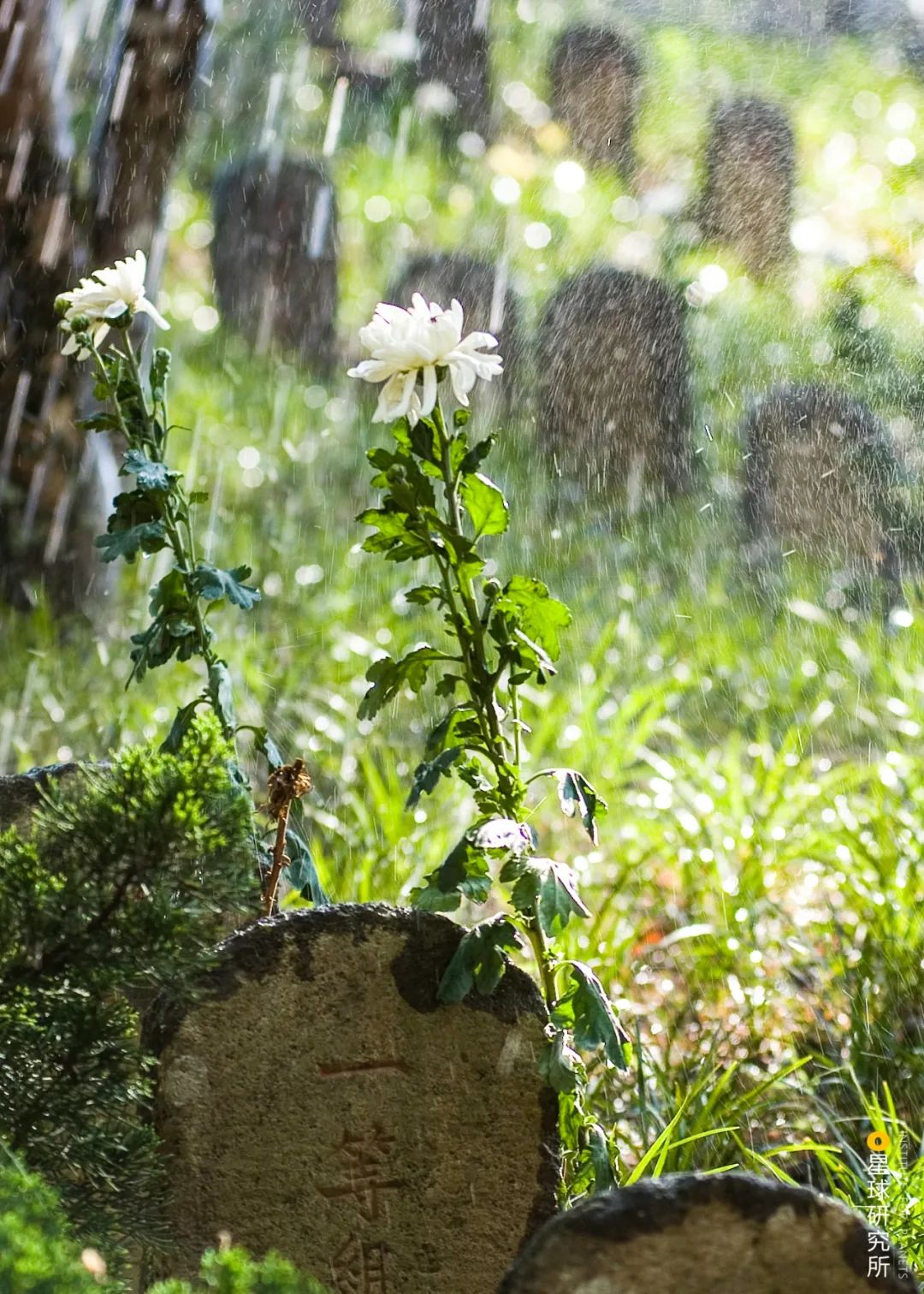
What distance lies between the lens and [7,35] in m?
2.36

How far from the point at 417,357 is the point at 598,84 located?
183 inches

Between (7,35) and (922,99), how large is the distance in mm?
3726

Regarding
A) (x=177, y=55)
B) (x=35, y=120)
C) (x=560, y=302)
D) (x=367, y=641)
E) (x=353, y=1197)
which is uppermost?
(x=560, y=302)

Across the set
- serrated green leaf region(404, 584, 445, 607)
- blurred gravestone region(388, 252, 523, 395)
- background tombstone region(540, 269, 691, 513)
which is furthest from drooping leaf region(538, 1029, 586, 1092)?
blurred gravestone region(388, 252, 523, 395)

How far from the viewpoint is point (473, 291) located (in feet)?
15.5

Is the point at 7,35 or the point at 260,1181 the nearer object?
the point at 260,1181

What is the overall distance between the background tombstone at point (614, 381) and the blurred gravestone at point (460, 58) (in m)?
0.99

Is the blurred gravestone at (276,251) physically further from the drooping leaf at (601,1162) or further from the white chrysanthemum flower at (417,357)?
the drooping leaf at (601,1162)

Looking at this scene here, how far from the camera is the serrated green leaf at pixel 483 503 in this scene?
1058mm

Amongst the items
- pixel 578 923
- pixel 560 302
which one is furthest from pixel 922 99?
pixel 578 923

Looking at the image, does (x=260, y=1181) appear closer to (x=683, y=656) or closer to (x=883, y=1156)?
(x=883, y=1156)

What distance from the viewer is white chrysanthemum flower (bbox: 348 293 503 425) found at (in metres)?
1.02

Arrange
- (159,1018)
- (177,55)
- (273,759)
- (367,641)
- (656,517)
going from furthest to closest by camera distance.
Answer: (656,517), (367,641), (177,55), (273,759), (159,1018)

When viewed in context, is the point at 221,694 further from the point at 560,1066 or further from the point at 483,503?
the point at 560,1066
